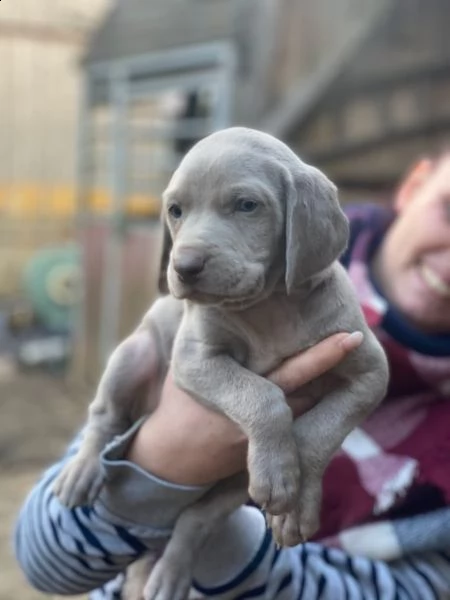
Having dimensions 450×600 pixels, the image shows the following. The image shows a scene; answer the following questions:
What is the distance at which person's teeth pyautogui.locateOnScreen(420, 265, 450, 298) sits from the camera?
137cm

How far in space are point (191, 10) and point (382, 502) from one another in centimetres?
314

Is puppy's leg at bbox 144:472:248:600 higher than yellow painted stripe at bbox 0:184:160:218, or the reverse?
puppy's leg at bbox 144:472:248:600

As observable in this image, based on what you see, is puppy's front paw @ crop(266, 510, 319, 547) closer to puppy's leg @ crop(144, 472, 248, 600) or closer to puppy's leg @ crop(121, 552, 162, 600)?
puppy's leg @ crop(144, 472, 248, 600)

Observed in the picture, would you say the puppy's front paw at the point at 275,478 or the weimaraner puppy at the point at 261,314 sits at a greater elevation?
the weimaraner puppy at the point at 261,314

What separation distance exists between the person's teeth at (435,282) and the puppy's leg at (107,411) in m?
0.44

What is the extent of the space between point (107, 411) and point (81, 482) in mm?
80

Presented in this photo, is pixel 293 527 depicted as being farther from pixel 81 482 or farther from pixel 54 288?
pixel 54 288

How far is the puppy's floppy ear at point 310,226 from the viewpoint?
0.88 m

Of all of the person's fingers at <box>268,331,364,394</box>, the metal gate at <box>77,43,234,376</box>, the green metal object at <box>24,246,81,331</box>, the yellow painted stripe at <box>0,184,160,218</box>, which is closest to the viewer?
the person's fingers at <box>268,331,364,394</box>

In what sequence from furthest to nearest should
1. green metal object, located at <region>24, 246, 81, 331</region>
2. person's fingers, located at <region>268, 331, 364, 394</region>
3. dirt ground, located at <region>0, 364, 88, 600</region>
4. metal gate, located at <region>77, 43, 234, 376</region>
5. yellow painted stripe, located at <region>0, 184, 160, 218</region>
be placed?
yellow painted stripe, located at <region>0, 184, 160, 218</region> → green metal object, located at <region>24, 246, 81, 331</region> → metal gate, located at <region>77, 43, 234, 376</region> → dirt ground, located at <region>0, 364, 88, 600</region> → person's fingers, located at <region>268, 331, 364, 394</region>

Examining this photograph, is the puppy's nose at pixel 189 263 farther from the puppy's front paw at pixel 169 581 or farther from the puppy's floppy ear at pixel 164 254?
the puppy's front paw at pixel 169 581

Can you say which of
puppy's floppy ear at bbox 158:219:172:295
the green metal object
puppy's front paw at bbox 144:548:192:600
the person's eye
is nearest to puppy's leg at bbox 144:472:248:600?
puppy's front paw at bbox 144:548:192:600

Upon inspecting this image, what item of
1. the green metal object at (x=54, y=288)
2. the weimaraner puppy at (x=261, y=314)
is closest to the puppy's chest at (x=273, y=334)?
the weimaraner puppy at (x=261, y=314)

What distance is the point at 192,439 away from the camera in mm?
1084
